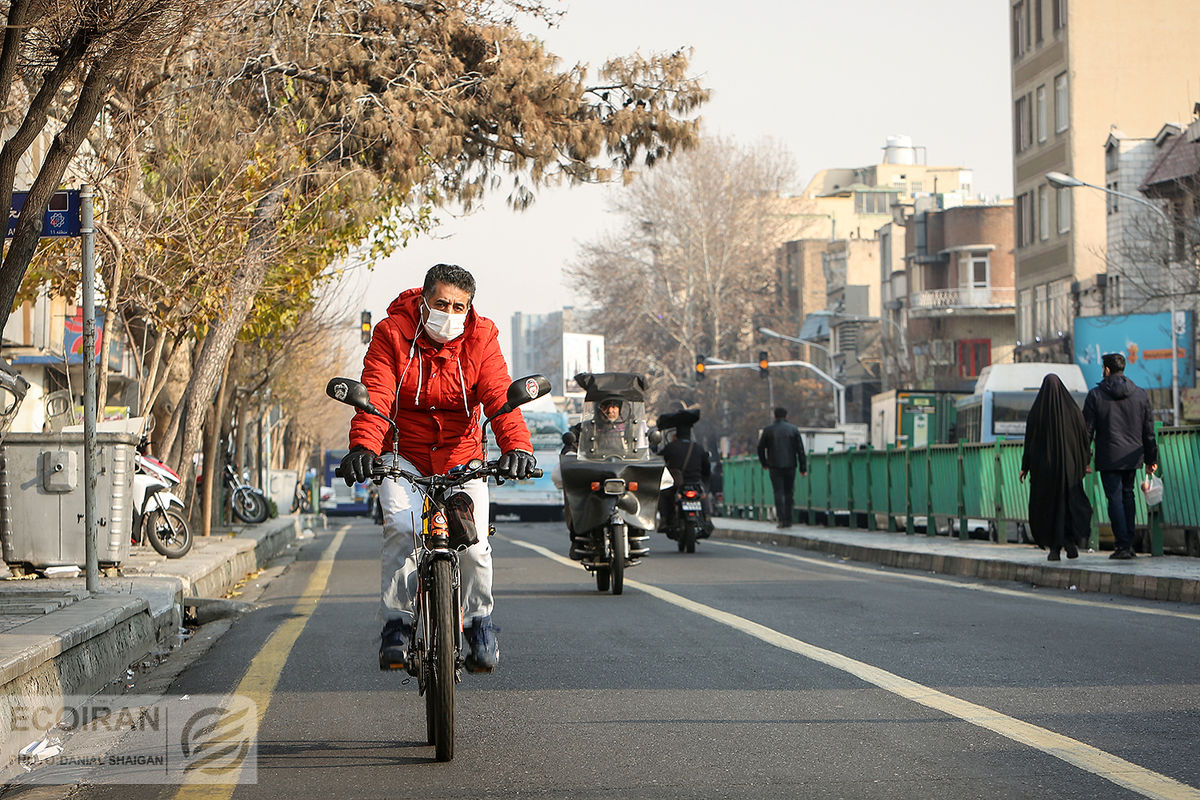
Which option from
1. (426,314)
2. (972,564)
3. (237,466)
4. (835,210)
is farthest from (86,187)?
(835,210)

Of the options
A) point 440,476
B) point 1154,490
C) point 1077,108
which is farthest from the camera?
point 1077,108

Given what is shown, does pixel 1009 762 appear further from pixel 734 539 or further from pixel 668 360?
pixel 668 360

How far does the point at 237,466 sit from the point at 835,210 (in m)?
82.6

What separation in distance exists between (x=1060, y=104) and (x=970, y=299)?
66.7 ft

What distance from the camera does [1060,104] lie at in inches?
2267

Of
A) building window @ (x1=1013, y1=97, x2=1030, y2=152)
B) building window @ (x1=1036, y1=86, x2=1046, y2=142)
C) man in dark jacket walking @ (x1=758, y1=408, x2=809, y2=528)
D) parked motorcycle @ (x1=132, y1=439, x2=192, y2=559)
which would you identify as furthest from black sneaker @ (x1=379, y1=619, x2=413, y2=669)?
building window @ (x1=1013, y1=97, x2=1030, y2=152)

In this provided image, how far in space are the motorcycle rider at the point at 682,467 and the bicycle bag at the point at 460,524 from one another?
1384cm

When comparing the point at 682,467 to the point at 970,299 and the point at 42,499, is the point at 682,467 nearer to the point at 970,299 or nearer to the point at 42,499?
the point at 42,499

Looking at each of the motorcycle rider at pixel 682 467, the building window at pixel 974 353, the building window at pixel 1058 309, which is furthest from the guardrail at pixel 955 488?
the building window at pixel 974 353

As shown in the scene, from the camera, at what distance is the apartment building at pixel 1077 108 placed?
56.3m

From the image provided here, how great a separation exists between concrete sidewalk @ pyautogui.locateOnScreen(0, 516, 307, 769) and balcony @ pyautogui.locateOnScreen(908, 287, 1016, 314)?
6353 centimetres

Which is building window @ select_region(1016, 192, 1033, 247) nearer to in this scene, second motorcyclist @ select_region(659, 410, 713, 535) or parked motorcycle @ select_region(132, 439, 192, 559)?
second motorcyclist @ select_region(659, 410, 713, 535)

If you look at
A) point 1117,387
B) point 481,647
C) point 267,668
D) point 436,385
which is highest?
point 1117,387

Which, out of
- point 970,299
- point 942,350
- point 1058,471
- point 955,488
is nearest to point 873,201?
point 970,299
